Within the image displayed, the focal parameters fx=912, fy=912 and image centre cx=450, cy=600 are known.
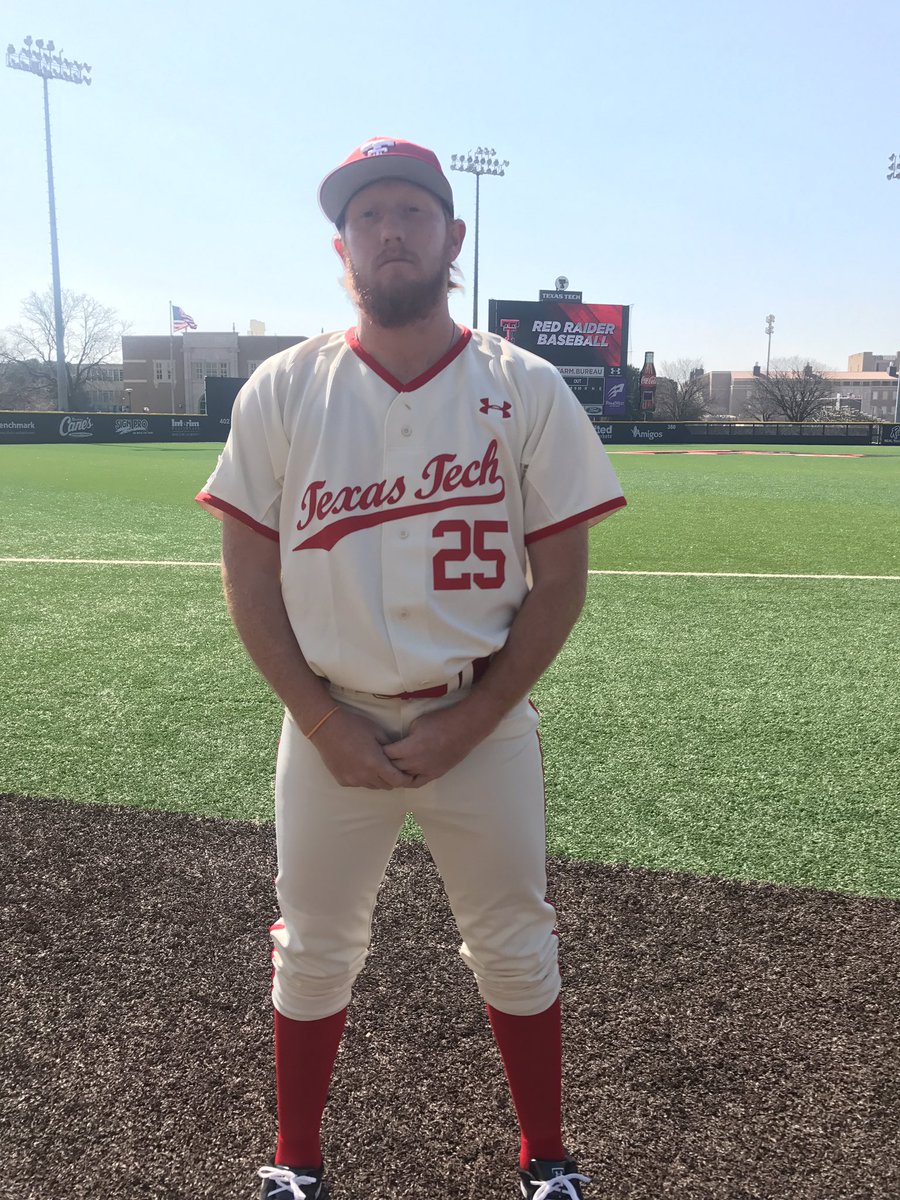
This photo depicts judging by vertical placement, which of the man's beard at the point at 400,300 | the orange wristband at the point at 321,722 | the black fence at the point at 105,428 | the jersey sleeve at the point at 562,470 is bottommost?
the orange wristband at the point at 321,722

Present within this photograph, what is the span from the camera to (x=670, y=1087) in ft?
6.84

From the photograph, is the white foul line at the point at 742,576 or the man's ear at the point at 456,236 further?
the white foul line at the point at 742,576

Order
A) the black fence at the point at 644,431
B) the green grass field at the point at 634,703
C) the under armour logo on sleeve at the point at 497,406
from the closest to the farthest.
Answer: the under armour logo on sleeve at the point at 497,406, the green grass field at the point at 634,703, the black fence at the point at 644,431

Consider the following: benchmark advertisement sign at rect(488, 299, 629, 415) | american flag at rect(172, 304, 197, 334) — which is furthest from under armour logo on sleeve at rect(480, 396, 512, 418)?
american flag at rect(172, 304, 197, 334)

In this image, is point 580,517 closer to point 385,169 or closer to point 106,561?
point 385,169

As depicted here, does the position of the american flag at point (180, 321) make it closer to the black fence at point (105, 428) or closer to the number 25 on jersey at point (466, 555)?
the black fence at point (105, 428)

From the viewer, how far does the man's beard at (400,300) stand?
68.2 inches

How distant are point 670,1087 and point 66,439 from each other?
35.4m

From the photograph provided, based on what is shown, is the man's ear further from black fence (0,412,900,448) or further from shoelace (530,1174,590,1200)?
black fence (0,412,900,448)

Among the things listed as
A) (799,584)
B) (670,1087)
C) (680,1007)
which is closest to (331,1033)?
(670,1087)

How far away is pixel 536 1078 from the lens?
1.85 metres

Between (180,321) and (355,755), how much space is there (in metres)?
55.1

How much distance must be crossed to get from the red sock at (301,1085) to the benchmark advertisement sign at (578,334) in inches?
1650

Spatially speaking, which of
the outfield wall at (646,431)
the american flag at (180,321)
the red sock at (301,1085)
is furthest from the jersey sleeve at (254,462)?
the american flag at (180,321)
